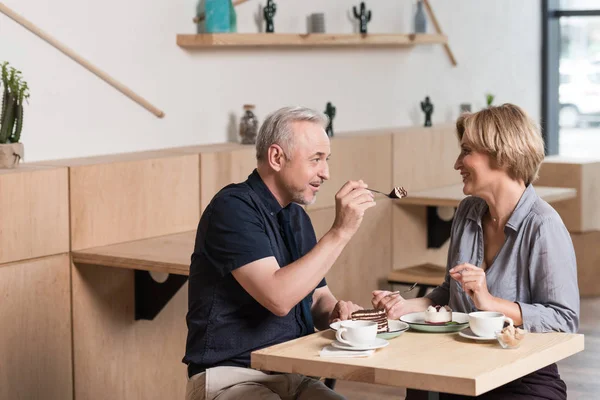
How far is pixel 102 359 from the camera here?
395 cm

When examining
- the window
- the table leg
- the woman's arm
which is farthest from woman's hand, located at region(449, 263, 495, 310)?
the window

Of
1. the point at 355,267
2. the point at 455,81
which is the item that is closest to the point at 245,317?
the point at 355,267

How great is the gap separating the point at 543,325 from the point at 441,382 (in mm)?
593

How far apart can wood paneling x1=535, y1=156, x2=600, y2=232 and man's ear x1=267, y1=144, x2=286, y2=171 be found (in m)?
3.87

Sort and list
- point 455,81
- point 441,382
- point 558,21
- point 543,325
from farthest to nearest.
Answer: point 558,21
point 455,81
point 543,325
point 441,382

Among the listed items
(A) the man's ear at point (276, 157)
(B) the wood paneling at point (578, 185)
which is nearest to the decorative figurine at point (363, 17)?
(B) the wood paneling at point (578, 185)

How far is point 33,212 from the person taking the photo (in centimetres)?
358

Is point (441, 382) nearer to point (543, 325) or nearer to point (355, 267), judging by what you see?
point (543, 325)

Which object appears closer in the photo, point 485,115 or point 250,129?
point 485,115

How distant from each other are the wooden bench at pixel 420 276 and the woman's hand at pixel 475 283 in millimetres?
2676

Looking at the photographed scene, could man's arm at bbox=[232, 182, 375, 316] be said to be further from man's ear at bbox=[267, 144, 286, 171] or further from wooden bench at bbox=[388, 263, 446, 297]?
wooden bench at bbox=[388, 263, 446, 297]

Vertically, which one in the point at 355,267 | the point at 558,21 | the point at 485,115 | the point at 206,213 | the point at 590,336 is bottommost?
the point at 590,336

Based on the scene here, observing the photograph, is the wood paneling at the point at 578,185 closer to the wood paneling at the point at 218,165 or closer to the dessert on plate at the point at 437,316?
the wood paneling at the point at 218,165

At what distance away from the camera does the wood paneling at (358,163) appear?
5.11 m
